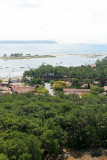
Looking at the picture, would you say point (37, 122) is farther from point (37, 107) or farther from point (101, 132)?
point (101, 132)

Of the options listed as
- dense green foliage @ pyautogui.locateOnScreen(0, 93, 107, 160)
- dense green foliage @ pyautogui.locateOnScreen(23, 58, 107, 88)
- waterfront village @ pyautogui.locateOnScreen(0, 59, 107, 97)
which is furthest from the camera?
dense green foliage @ pyautogui.locateOnScreen(23, 58, 107, 88)

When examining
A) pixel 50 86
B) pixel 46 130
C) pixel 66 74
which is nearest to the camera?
pixel 46 130

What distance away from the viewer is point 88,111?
1444cm

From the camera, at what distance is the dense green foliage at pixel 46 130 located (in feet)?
33.1

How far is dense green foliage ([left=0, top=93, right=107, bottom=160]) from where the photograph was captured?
10086 millimetres

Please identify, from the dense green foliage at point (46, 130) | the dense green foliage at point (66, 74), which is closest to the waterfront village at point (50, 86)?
the dense green foliage at point (66, 74)

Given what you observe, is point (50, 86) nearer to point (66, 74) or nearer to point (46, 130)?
point (66, 74)

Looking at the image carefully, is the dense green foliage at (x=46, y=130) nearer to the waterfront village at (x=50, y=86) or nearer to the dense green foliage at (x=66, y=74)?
the waterfront village at (x=50, y=86)

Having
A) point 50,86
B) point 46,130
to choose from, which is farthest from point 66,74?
point 46,130

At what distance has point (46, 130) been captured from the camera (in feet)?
39.2

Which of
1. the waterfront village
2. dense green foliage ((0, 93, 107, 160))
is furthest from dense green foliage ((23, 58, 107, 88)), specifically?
dense green foliage ((0, 93, 107, 160))

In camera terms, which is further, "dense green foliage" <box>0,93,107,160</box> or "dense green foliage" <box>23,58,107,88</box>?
"dense green foliage" <box>23,58,107,88</box>

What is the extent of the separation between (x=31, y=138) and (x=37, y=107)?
5150 millimetres

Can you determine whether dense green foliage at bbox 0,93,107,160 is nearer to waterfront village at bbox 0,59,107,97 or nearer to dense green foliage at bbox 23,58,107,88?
waterfront village at bbox 0,59,107,97
